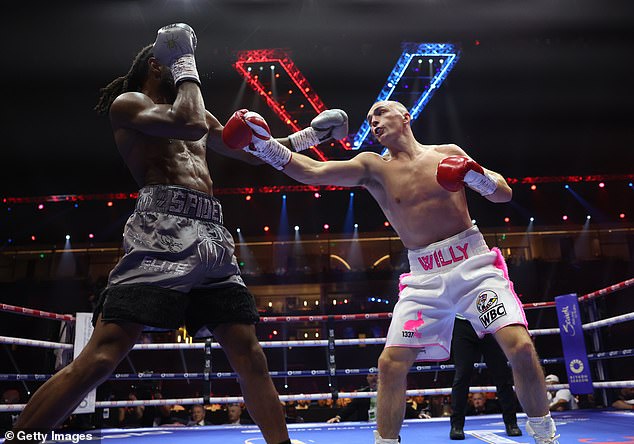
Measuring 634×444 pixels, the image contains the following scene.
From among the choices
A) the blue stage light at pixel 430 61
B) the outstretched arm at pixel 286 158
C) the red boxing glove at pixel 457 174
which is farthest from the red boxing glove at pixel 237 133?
the blue stage light at pixel 430 61

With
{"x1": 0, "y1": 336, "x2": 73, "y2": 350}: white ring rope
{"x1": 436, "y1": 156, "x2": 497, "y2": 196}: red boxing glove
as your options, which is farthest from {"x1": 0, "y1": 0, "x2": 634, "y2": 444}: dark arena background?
{"x1": 436, "y1": 156, "x2": 497, "y2": 196}: red boxing glove

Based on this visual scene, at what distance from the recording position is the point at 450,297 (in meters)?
2.08

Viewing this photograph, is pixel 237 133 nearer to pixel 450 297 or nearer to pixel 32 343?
pixel 450 297

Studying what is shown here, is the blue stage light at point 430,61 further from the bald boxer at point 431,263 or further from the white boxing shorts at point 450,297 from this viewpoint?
the white boxing shorts at point 450,297

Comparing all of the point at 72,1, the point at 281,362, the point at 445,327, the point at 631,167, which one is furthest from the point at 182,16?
the point at 631,167

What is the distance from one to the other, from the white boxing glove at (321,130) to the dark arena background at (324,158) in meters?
1.64

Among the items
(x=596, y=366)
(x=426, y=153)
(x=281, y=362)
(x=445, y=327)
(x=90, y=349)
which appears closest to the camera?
(x=90, y=349)

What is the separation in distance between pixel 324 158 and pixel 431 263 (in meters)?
7.73

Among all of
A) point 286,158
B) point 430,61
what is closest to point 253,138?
point 286,158

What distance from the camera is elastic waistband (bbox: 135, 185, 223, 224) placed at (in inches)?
63.9

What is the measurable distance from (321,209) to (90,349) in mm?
10712

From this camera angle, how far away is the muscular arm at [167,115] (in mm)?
1567

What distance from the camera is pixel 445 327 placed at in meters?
2.09

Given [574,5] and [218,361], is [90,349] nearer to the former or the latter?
[574,5]
